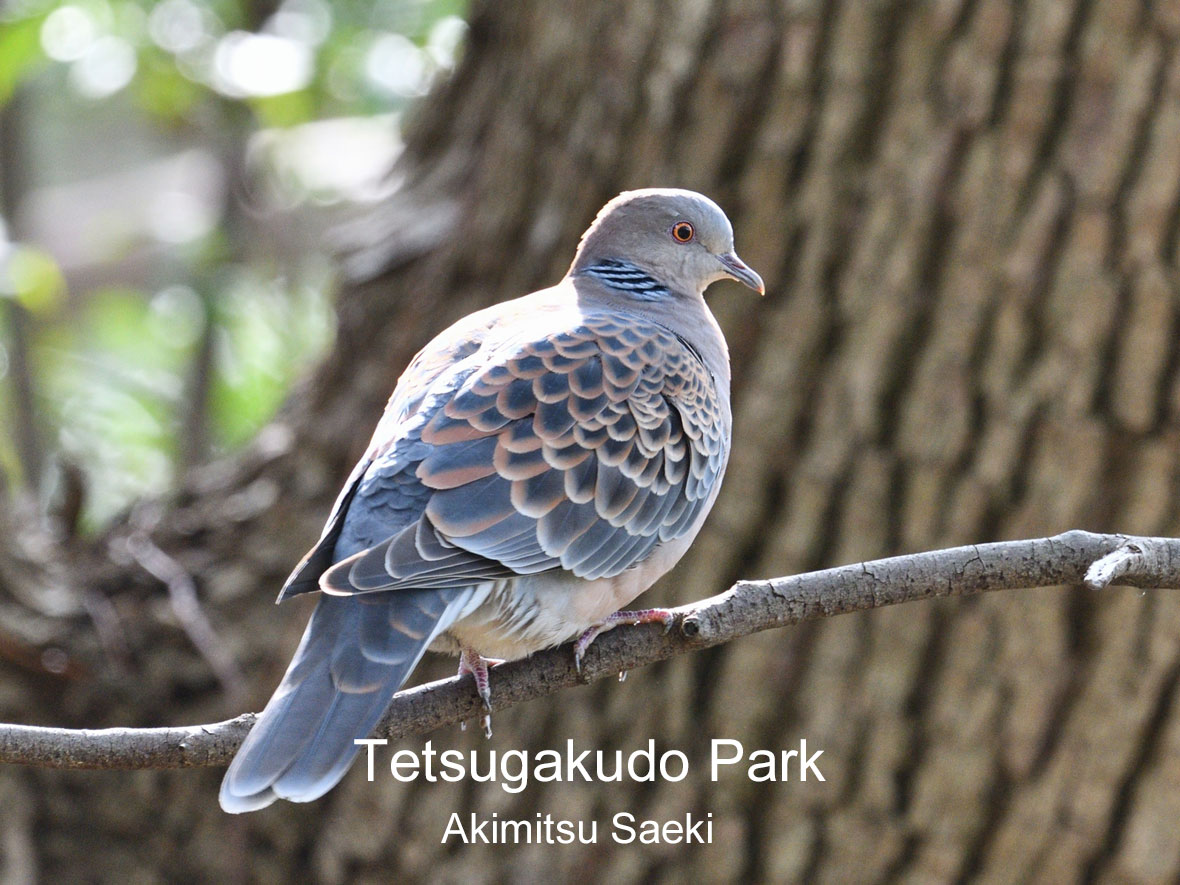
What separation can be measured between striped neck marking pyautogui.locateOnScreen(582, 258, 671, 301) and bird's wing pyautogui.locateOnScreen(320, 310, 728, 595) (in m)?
0.19

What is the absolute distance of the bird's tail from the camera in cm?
153

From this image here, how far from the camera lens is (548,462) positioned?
202 centimetres

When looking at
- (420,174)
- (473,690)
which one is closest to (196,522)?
(420,174)

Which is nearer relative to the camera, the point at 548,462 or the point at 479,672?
the point at 479,672

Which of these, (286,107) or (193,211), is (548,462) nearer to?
(286,107)

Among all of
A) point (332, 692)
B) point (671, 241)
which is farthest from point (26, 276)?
point (332, 692)

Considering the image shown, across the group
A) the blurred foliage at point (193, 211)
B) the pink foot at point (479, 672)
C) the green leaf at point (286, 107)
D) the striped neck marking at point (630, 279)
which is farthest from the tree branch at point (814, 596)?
the green leaf at point (286, 107)

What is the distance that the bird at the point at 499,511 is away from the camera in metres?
1.65

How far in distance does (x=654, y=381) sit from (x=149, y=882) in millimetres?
2036

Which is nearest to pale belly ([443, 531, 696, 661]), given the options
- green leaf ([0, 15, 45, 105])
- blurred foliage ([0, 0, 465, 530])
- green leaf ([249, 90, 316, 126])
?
green leaf ([0, 15, 45, 105])

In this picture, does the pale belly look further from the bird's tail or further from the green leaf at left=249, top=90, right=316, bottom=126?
the green leaf at left=249, top=90, right=316, bottom=126

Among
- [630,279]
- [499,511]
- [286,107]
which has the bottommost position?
[499,511]

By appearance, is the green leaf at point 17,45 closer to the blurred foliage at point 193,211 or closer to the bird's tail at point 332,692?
the blurred foliage at point 193,211

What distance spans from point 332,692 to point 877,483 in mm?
1717
